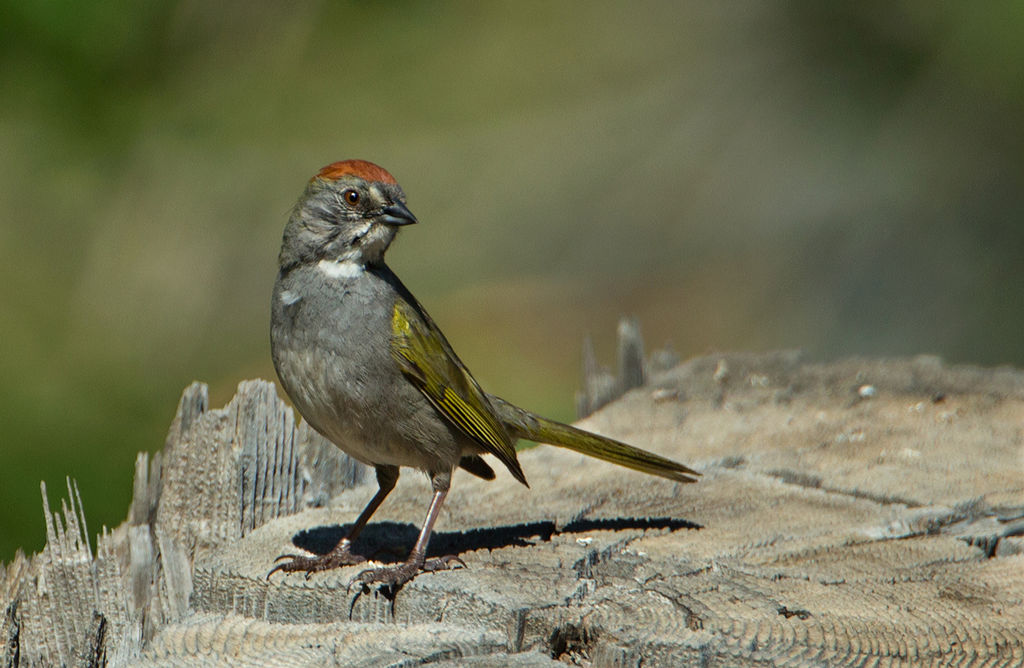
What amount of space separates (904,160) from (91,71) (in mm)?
5022

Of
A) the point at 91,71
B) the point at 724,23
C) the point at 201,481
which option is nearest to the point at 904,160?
the point at 724,23

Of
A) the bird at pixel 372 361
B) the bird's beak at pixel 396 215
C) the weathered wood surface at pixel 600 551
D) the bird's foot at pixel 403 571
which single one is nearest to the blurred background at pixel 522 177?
the weathered wood surface at pixel 600 551

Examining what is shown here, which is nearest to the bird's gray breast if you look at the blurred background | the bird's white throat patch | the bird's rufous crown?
the bird's white throat patch

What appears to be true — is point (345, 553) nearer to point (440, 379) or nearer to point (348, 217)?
point (440, 379)

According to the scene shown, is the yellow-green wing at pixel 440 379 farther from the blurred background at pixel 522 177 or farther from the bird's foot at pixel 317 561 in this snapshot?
the blurred background at pixel 522 177

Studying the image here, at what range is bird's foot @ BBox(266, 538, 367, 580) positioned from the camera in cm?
305

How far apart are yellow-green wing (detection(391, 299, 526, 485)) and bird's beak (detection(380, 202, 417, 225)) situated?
0.24 meters

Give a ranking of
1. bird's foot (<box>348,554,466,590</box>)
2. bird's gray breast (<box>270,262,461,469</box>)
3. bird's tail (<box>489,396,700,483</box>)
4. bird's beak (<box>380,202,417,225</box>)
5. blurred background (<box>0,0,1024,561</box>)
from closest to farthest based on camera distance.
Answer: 1. bird's foot (<box>348,554,466,590</box>)
2. bird's gray breast (<box>270,262,461,469</box>)
3. bird's beak (<box>380,202,417,225</box>)
4. bird's tail (<box>489,396,700,483</box>)
5. blurred background (<box>0,0,1024,561</box>)

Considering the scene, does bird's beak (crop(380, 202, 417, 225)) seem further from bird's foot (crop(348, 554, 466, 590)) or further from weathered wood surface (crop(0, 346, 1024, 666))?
bird's foot (crop(348, 554, 466, 590))

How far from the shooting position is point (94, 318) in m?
7.27

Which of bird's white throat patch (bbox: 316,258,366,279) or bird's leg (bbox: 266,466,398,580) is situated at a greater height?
bird's white throat patch (bbox: 316,258,366,279)

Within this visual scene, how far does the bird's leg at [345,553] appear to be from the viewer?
3068mm

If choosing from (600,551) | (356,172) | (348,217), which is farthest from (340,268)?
(600,551)

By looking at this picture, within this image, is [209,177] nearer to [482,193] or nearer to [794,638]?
[482,193]
